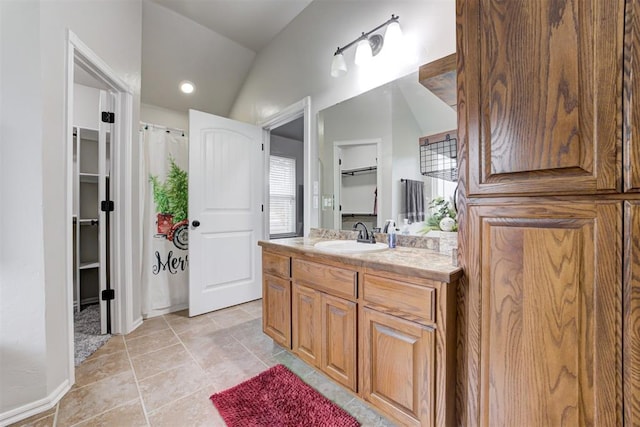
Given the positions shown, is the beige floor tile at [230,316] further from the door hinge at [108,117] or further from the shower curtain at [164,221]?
the door hinge at [108,117]

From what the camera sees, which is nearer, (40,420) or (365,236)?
(40,420)

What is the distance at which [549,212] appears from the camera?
0.85 metres

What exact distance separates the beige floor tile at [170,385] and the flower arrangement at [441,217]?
1671 millimetres

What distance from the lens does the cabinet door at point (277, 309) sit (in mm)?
1744

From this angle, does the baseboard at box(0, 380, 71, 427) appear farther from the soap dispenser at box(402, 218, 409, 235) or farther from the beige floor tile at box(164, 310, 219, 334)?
the soap dispenser at box(402, 218, 409, 235)

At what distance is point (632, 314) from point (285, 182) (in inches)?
157

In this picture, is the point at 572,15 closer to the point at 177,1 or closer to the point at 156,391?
the point at 156,391

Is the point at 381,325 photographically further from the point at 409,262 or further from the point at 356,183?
the point at 356,183

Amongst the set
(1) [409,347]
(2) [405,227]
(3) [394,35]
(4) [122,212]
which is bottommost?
(1) [409,347]

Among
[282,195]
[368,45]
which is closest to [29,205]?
[368,45]

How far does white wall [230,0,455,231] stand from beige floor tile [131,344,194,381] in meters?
1.44

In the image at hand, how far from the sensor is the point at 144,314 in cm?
256

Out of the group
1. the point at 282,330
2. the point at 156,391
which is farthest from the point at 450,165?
the point at 156,391

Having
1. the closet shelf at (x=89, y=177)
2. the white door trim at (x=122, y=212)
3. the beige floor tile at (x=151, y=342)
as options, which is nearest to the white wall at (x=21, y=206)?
the beige floor tile at (x=151, y=342)
